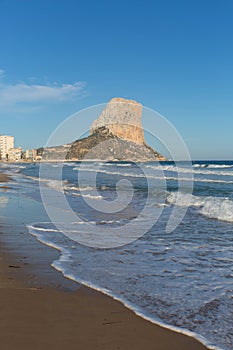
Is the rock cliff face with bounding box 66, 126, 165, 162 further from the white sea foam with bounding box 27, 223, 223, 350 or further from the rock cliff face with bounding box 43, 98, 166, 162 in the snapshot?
the white sea foam with bounding box 27, 223, 223, 350

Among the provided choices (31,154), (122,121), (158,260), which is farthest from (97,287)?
(31,154)

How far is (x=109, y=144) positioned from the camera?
4695 inches

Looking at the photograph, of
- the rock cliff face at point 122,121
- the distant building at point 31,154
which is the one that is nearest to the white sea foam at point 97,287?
the rock cliff face at point 122,121

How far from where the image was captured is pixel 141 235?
7.29 m

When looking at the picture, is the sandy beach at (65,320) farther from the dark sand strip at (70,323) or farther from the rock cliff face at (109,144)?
the rock cliff face at (109,144)

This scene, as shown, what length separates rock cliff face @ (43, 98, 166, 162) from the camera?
364 ft

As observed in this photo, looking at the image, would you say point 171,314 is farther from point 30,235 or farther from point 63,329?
point 30,235

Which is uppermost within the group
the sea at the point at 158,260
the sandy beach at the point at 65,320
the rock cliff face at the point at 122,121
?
the rock cliff face at the point at 122,121

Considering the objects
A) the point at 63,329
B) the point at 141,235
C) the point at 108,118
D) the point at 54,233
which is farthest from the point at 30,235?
the point at 108,118

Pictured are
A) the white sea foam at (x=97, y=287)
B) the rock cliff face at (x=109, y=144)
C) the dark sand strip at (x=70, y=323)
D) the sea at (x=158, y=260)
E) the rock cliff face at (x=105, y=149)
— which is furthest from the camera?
the rock cliff face at (x=109, y=144)

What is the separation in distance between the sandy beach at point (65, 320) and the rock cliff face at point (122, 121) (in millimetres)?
111369

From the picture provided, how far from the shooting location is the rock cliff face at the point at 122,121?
124387 mm

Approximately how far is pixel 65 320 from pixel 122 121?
446ft

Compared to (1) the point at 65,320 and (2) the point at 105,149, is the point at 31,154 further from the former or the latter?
(1) the point at 65,320
